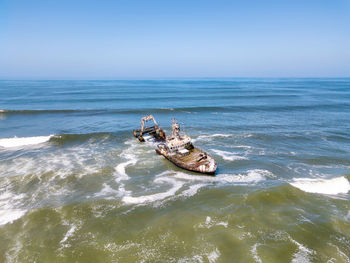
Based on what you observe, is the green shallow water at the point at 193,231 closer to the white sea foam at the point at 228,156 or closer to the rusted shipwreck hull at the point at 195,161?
the rusted shipwreck hull at the point at 195,161

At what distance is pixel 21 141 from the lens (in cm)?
4641

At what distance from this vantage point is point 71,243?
19.5m

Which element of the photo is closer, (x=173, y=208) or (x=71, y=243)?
(x=71, y=243)

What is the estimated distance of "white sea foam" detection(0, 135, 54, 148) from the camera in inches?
1759

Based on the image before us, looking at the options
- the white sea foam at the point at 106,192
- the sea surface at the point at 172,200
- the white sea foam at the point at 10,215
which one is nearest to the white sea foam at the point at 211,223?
the sea surface at the point at 172,200

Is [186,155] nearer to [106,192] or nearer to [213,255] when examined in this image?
[106,192]

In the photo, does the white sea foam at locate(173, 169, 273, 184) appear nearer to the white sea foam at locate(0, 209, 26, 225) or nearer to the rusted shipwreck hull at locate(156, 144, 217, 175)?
the rusted shipwreck hull at locate(156, 144, 217, 175)

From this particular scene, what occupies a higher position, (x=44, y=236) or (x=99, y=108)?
(x=99, y=108)

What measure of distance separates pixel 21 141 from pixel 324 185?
187 feet

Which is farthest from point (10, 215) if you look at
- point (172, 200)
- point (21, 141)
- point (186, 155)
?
point (21, 141)

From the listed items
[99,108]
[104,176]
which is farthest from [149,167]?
[99,108]

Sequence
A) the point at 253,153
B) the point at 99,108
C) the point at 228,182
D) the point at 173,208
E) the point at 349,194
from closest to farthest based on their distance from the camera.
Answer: the point at 173,208 < the point at 349,194 < the point at 228,182 < the point at 253,153 < the point at 99,108

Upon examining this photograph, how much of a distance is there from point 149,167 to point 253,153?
19634 mm

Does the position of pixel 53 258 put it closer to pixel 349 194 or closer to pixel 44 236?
pixel 44 236
